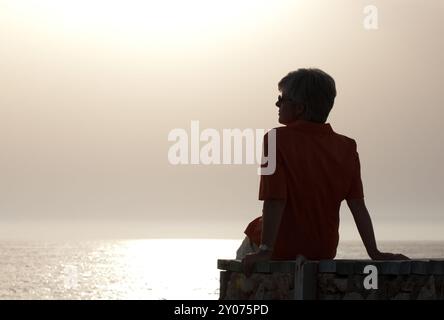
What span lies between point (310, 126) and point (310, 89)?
12.0 inches

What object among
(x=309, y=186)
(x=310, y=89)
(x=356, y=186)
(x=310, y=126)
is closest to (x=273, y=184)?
(x=309, y=186)

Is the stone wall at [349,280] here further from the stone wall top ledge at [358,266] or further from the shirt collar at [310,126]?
the shirt collar at [310,126]

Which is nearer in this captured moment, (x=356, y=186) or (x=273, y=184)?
(x=273, y=184)

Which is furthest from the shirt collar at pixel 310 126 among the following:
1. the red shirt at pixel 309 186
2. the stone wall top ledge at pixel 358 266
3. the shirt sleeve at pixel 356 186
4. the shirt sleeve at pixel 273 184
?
the stone wall top ledge at pixel 358 266

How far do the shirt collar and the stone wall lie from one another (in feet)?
3.33

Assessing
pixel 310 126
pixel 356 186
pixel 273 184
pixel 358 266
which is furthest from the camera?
pixel 356 186

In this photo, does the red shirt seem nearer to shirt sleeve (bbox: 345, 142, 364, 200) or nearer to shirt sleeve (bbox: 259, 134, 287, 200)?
shirt sleeve (bbox: 259, 134, 287, 200)

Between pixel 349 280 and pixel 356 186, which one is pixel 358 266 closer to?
pixel 349 280

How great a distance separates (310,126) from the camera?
23.6 ft

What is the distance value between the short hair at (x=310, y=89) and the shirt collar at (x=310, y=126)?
0.06 m

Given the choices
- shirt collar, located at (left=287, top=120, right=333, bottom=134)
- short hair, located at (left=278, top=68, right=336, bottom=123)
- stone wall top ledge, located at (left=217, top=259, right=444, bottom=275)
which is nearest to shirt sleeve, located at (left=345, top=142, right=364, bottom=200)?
shirt collar, located at (left=287, top=120, right=333, bottom=134)

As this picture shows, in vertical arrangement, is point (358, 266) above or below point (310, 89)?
below
